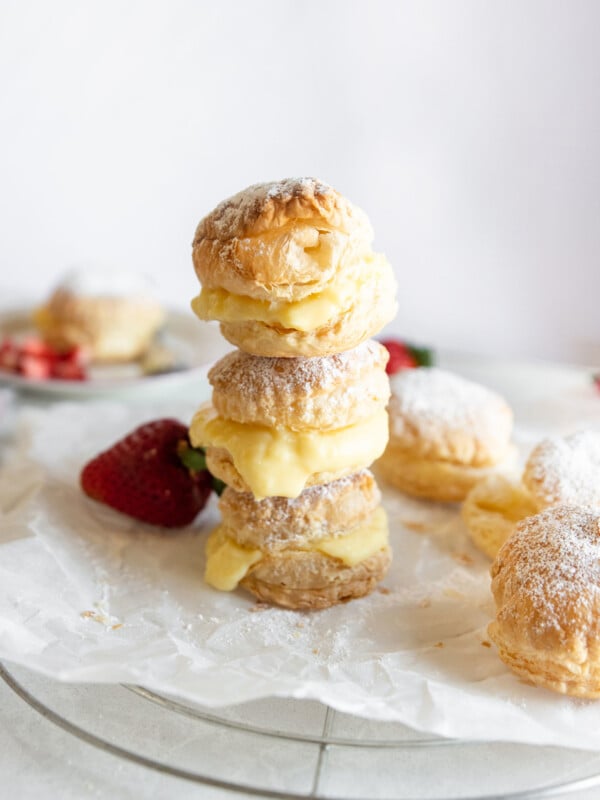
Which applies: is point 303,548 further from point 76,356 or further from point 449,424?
point 76,356

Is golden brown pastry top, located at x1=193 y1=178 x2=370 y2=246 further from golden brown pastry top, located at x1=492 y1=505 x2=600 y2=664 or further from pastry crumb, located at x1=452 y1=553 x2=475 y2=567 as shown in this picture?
pastry crumb, located at x1=452 y1=553 x2=475 y2=567

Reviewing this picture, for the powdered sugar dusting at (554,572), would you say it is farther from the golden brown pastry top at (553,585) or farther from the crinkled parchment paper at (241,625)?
the crinkled parchment paper at (241,625)

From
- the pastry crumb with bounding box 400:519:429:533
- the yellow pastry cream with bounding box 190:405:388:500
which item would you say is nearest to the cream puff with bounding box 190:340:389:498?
the yellow pastry cream with bounding box 190:405:388:500

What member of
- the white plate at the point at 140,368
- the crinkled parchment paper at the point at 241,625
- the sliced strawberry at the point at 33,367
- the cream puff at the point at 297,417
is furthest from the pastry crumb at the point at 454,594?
the sliced strawberry at the point at 33,367

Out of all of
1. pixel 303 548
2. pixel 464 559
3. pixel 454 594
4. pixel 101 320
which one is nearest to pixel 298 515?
pixel 303 548

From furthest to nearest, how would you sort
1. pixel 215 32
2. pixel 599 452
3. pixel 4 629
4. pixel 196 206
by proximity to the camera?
1. pixel 196 206
2. pixel 215 32
3. pixel 599 452
4. pixel 4 629

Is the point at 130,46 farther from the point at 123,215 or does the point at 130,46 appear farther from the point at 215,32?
the point at 123,215

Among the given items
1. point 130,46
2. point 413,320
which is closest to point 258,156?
point 130,46
